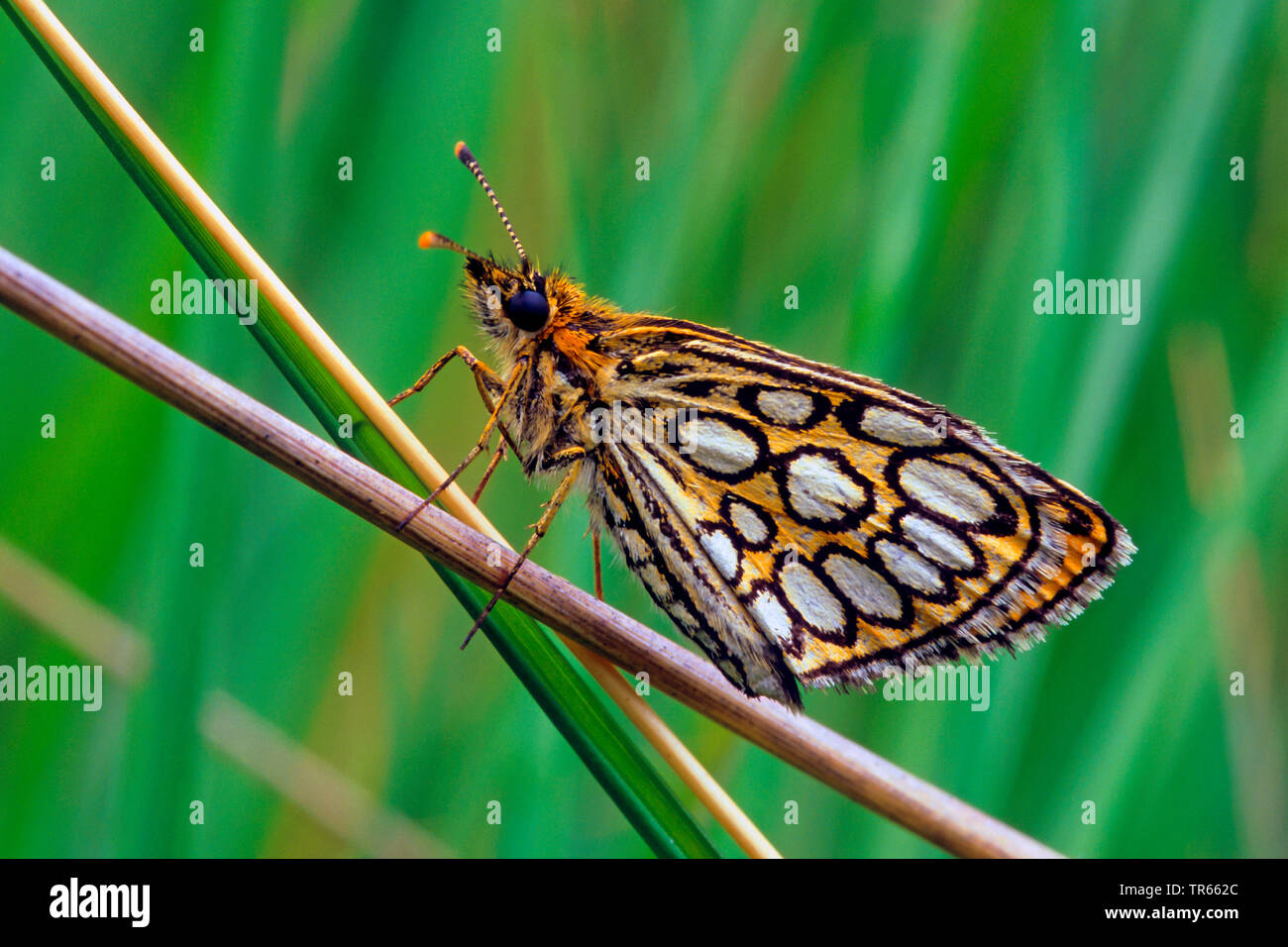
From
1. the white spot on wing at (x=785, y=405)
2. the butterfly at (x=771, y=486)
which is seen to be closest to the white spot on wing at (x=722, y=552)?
the butterfly at (x=771, y=486)

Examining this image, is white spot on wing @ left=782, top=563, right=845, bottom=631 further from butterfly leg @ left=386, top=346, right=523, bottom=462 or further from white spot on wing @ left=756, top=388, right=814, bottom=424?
butterfly leg @ left=386, top=346, right=523, bottom=462

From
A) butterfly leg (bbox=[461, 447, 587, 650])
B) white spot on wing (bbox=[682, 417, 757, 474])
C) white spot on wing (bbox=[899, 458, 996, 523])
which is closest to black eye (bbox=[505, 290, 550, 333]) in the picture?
butterfly leg (bbox=[461, 447, 587, 650])

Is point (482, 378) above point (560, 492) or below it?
above

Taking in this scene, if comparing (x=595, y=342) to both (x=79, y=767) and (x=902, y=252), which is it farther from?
(x=79, y=767)

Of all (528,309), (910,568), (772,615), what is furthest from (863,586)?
A: (528,309)

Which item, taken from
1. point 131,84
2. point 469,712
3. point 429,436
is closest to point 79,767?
point 469,712

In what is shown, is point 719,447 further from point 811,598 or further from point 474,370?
point 474,370

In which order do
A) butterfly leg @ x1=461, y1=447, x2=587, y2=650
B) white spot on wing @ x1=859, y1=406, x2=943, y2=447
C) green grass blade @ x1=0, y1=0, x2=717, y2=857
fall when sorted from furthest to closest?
white spot on wing @ x1=859, y1=406, x2=943, y2=447, butterfly leg @ x1=461, y1=447, x2=587, y2=650, green grass blade @ x1=0, y1=0, x2=717, y2=857
